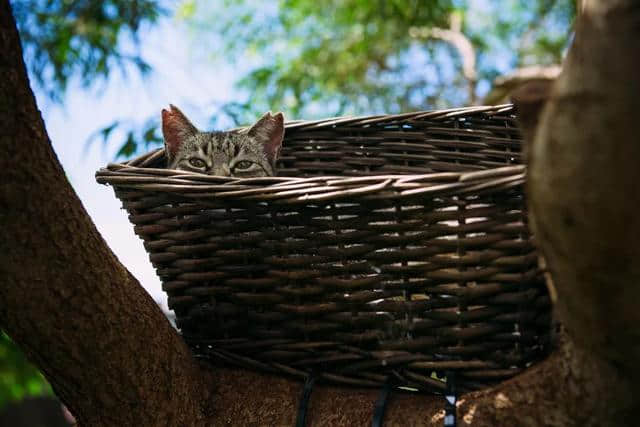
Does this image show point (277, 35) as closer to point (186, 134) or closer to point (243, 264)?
point (186, 134)

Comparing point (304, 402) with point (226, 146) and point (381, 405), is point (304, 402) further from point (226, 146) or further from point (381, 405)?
point (226, 146)

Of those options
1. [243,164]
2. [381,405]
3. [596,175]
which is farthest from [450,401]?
[243,164]

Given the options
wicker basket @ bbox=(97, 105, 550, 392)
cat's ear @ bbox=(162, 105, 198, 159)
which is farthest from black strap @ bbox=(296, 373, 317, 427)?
cat's ear @ bbox=(162, 105, 198, 159)

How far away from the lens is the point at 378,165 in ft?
6.63

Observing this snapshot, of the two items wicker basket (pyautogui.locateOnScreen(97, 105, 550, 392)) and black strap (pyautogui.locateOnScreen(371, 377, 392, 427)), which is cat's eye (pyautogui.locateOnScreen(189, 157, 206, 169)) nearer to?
wicker basket (pyautogui.locateOnScreen(97, 105, 550, 392))

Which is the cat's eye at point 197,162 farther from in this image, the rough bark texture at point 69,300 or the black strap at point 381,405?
the black strap at point 381,405

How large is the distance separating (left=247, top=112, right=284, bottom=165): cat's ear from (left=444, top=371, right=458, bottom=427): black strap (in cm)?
108

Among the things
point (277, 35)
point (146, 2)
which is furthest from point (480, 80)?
point (146, 2)

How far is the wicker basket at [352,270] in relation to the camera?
1.10 meters

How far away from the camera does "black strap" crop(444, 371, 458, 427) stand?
109 centimetres

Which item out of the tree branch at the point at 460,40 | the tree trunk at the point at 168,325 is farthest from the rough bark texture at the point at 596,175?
the tree branch at the point at 460,40

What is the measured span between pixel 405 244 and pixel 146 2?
119 inches

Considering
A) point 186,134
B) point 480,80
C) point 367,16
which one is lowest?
point 480,80

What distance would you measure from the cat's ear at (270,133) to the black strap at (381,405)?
3.31 feet
